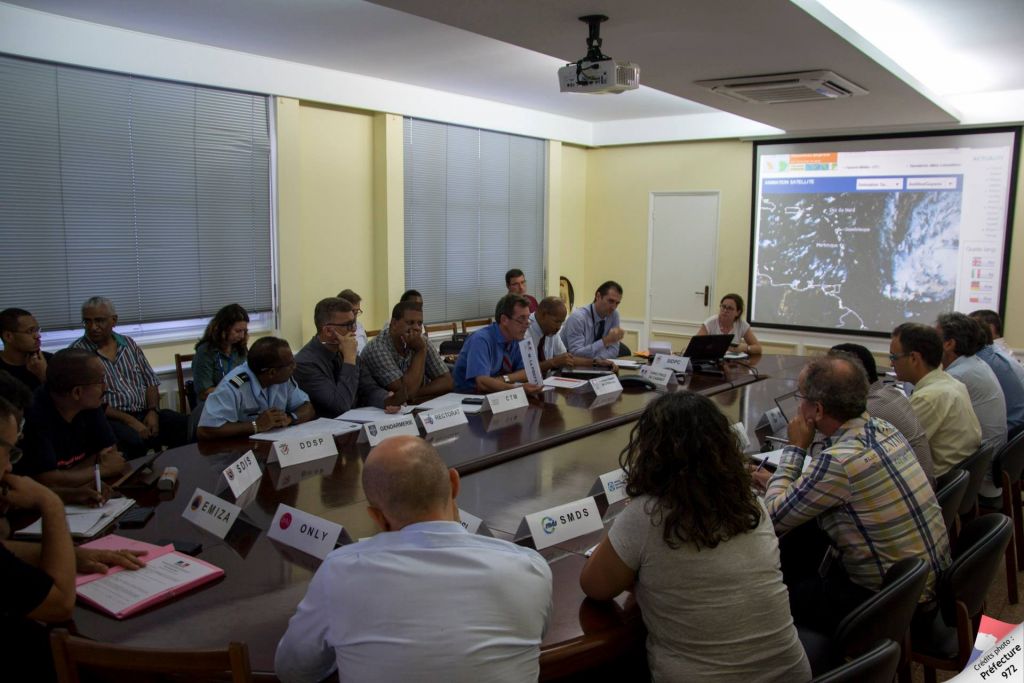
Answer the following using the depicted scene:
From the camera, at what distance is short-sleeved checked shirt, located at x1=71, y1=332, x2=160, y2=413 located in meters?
4.16

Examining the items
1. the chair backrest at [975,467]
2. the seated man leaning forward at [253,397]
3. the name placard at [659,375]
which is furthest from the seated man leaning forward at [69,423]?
the chair backrest at [975,467]

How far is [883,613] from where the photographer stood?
1648 millimetres

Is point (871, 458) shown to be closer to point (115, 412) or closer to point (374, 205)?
point (115, 412)

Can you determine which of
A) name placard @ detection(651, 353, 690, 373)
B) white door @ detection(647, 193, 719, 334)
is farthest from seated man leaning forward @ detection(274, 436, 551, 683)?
white door @ detection(647, 193, 719, 334)

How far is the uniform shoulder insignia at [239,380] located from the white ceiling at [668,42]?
160 cm

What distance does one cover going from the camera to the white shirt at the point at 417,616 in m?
1.20

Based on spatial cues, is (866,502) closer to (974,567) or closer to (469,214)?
(974,567)

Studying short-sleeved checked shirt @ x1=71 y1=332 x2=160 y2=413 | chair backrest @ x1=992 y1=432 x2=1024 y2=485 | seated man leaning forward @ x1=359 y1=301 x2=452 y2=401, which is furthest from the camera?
short-sleeved checked shirt @ x1=71 y1=332 x2=160 y2=413

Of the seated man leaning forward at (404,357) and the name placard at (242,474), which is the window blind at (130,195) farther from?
the name placard at (242,474)

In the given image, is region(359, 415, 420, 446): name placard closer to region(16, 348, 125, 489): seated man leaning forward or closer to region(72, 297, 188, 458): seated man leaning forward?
region(16, 348, 125, 489): seated man leaning forward

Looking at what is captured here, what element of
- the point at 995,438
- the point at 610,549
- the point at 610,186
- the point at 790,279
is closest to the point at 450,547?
the point at 610,549

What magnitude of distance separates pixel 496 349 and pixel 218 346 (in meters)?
1.59

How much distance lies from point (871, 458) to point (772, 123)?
502 cm

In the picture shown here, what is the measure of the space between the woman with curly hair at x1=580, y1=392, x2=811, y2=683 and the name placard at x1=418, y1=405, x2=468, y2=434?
4.76 feet
